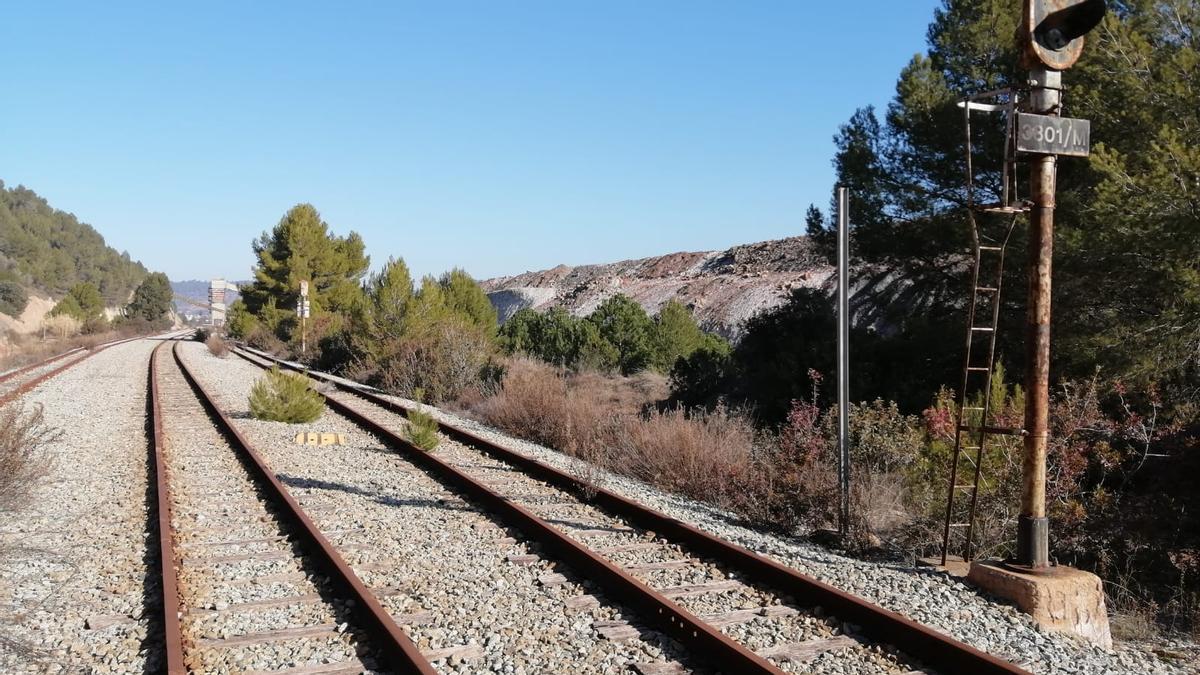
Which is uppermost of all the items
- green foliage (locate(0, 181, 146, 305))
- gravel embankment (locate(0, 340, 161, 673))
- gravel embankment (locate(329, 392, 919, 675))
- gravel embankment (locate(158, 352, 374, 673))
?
green foliage (locate(0, 181, 146, 305))

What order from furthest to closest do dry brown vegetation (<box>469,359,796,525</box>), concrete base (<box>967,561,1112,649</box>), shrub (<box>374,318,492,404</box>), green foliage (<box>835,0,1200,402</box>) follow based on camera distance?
shrub (<box>374,318,492,404</box>) → green foliage (<box>835,0,1200,402</box>) → dry brown vegetation (<box>469,359,796,525</box>) → concrete base (<box>967,561,1112,649</box>)

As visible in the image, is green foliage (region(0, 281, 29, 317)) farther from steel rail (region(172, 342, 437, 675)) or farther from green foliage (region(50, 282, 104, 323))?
steel rail (region(172, 342, 437, 675))

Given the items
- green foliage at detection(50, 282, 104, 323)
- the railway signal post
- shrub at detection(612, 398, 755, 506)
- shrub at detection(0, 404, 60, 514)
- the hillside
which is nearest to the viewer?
the railway signal post

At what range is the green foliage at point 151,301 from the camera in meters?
118

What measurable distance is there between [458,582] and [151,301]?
126060 mm

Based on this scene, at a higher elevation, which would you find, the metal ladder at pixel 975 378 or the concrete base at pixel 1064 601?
the metal ladder at pixel 975 378

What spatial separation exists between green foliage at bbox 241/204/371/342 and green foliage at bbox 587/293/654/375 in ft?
107

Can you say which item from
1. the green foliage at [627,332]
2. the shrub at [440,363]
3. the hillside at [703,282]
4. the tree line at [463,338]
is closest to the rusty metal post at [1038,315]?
the tree line at [463,338]

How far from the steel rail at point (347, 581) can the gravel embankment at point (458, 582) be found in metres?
0.20

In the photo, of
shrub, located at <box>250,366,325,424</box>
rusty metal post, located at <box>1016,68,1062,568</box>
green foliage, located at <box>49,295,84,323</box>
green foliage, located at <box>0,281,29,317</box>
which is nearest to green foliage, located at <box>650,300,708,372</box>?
shrub, located at <box>250,366,325,424</box>

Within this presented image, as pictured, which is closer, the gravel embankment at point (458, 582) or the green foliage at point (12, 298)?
the gravel embankment at point (458, 582)

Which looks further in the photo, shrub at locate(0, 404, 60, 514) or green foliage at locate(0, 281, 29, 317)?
green foliage at locate(0, 281, 29, 317)

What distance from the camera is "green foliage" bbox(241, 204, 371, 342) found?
197 ft

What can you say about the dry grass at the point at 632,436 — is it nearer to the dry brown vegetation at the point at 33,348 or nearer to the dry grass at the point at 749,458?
the dry grass at the point at 749,458
